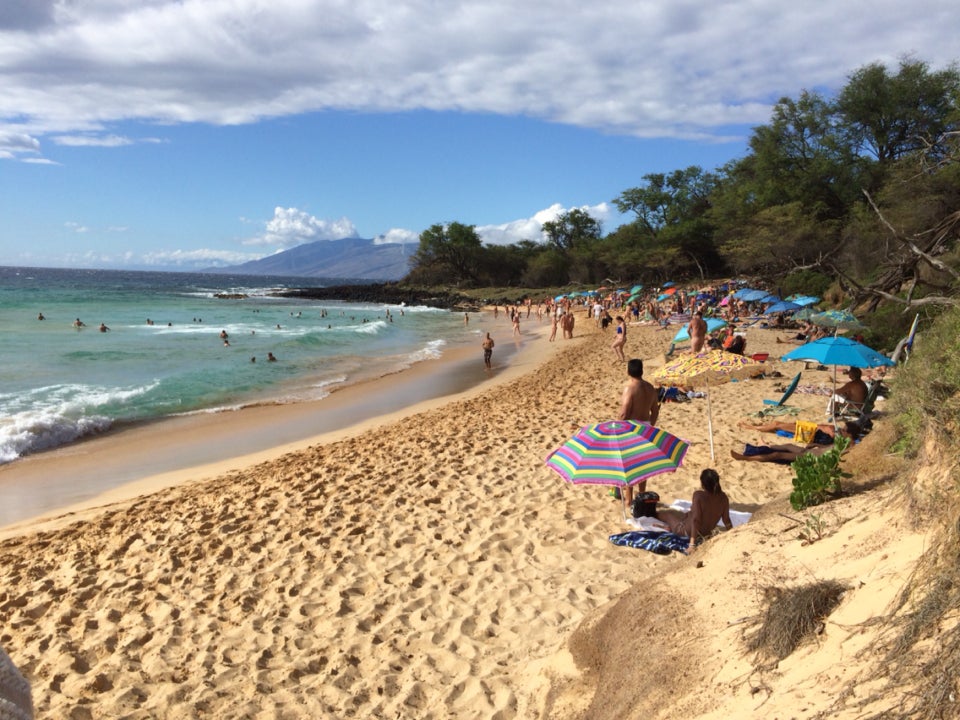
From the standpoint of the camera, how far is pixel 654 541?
614 cm

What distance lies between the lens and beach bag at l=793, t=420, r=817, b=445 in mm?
8867

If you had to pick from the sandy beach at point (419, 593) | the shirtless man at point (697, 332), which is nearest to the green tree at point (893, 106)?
the shirtless man at point (697, 332)

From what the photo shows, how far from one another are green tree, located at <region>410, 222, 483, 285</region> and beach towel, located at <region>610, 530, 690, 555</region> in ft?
253

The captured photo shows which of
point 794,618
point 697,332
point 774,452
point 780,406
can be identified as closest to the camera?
point 794,618

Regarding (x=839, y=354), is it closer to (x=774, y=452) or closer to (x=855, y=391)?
(x=774, y=452)

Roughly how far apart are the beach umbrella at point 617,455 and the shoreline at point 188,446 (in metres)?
6.52

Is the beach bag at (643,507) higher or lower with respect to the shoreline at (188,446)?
higher

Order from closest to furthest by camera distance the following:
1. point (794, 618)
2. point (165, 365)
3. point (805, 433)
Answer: point (794, 618) < point (805, 433) < point (165, 365)

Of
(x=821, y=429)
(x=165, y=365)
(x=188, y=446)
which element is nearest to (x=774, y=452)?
(x=821, y=429)

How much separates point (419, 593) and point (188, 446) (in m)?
8.33

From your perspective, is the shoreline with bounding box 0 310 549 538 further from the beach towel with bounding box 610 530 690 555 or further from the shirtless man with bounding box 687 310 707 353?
the beach towel with bounding box 610 530 690 555

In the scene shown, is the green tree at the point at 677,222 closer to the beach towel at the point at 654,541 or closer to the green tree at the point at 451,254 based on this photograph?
the green tree at the point at 451,254

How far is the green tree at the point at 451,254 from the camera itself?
274 feet

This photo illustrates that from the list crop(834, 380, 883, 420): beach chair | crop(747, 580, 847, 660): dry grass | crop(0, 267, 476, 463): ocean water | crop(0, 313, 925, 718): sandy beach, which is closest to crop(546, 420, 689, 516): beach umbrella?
crop(0, 313, 925, 718): sandy beach
